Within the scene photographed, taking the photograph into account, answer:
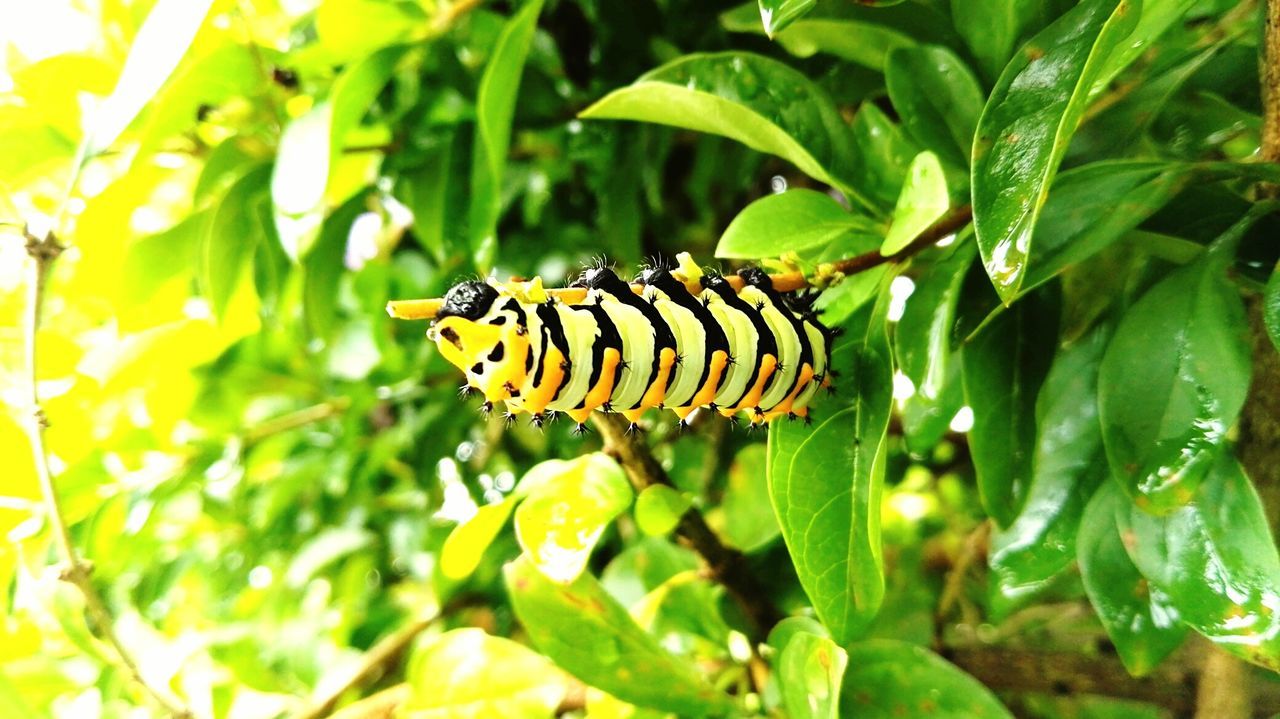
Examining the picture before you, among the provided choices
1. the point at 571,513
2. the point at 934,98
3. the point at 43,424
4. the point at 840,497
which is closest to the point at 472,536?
the point at 571,513

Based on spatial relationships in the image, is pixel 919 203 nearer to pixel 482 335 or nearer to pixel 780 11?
pixel 780 11

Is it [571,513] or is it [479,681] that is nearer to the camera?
[571,513]

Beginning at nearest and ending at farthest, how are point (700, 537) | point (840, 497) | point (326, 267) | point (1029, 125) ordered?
point (1029, 125), point (840, 497), point (700, 537), point (326, 267)

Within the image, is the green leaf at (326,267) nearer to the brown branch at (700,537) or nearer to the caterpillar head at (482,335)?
the brown branch at (700,537)

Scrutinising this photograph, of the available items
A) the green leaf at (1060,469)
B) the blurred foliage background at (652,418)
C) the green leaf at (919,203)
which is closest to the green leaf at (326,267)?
the blurred foliage background at (652,418)

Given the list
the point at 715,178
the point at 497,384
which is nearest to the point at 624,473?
the point at 497,384
